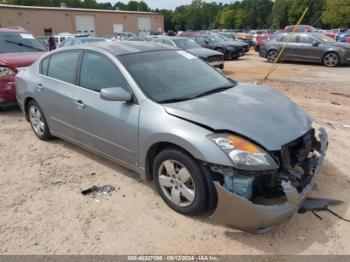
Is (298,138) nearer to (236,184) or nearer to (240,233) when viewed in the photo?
(236,184)

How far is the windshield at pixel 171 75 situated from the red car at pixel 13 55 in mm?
3912

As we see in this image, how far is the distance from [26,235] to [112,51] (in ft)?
7.31

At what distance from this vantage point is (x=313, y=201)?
3.46 m

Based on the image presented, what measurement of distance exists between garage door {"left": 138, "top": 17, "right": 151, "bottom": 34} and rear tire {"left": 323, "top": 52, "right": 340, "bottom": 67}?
154 ft

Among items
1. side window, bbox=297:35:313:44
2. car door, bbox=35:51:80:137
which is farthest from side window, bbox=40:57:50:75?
side window, bbox=297:35:313:44

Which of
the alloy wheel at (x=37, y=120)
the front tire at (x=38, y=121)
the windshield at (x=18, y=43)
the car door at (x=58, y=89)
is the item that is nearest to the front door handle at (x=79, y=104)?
the car door at (x=58, y=89)

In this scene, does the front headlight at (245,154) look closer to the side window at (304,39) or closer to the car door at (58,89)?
the car door at (58,89)

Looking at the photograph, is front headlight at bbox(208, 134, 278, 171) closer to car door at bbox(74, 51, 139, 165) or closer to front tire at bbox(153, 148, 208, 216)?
front tire at bbox(153, 148, 208, 216)

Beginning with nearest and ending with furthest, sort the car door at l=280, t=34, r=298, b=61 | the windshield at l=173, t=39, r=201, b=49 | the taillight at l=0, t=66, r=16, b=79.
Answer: the taillight at l=0, t=66, r=16, b=79 → the windshield at l=173, t=39, r=201, b=49 → the car door at l=280, t=34, r=298, b=61

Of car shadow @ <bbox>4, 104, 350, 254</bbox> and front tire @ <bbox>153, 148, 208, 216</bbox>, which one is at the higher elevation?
front tire @ <bbox>153, 148, 208, 216</bbox>

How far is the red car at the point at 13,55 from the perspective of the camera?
670 cm

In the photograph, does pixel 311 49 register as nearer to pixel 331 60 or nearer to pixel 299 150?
pixel 331 60

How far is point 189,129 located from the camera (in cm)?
308

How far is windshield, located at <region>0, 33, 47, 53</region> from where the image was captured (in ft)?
25.8
